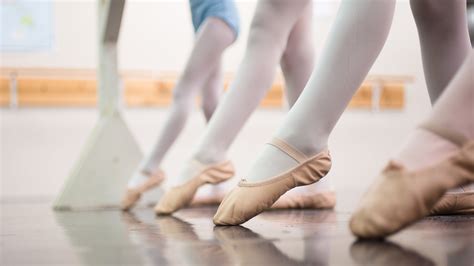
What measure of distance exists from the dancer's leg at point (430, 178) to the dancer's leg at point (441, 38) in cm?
36

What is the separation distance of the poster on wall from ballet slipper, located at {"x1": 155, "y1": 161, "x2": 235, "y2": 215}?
2407 millimetres

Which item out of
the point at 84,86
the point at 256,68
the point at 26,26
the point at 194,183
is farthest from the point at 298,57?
the point at 26,26

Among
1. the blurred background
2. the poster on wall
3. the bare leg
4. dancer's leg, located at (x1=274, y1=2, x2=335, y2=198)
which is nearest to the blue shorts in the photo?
the bare leg

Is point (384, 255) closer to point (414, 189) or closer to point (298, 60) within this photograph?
point (414, 189)

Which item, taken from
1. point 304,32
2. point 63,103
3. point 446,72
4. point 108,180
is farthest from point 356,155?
point 446,72

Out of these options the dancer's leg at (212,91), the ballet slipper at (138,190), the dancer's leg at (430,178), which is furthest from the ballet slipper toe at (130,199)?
the dancer's leg at (430,178)

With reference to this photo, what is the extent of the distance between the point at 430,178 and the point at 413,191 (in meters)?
0.02

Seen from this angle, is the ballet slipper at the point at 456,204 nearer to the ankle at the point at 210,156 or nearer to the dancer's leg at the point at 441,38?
the dancer's leg at the point at 441,38

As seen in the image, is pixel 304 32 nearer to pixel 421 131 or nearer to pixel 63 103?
pixel 421 131

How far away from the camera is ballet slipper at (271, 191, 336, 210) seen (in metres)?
1.42

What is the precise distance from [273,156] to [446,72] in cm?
37

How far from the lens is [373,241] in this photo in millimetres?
602

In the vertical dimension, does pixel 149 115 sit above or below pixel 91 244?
below

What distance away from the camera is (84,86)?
134 inches
